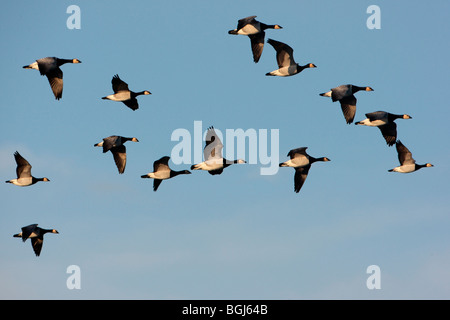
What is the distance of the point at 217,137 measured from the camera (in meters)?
32.0

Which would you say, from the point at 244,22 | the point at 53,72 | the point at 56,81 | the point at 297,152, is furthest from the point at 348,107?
the point at 53,72

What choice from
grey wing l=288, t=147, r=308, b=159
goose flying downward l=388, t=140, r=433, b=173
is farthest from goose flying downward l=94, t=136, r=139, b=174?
goose flying downward l=388, t=140, r=433, b=173

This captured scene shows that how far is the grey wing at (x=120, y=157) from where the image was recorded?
33688 millimetres

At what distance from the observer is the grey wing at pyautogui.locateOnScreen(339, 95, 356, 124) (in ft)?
106

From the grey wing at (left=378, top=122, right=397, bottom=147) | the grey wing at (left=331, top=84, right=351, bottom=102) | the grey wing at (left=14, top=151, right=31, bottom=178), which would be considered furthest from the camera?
the grey wing at (left=14, top=151, right=31, bottom=178)

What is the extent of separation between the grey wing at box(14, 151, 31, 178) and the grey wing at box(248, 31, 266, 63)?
10255 millimetres

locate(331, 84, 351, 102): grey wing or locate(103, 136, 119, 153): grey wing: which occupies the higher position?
locate(331, 84, 351, 102): grey wing

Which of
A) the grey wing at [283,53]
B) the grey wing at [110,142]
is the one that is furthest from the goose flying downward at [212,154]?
the grey wing at [283,53]

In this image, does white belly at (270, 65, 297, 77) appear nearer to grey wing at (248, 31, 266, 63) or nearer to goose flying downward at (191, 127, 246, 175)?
grey wing at (248, 31, 266, 63)

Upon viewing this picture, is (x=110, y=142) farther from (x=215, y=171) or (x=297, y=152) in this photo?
(x=297, y=152)
